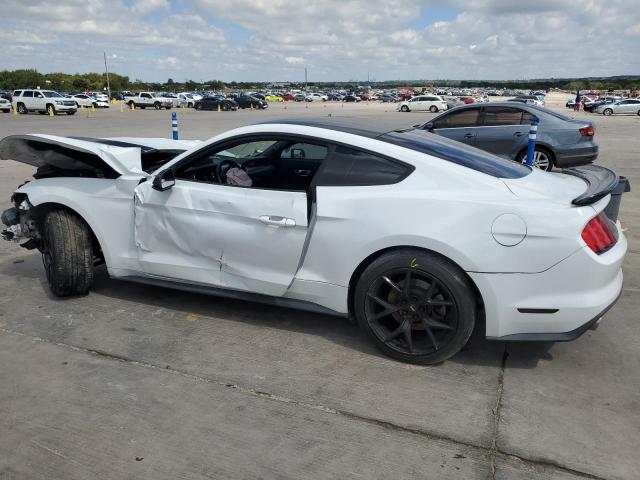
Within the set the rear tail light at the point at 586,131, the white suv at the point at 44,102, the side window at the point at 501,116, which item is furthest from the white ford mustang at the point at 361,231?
the white suv at the point at 44,102

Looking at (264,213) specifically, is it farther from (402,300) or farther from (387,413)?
(387,413)

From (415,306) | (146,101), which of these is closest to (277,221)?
(415,306)

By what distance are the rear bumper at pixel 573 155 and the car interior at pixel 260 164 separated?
730 cm

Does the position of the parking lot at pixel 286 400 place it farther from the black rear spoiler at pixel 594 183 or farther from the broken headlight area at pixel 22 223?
the black rear spoiler at pixel 594 183

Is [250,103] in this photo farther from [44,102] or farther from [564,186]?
[564,186]

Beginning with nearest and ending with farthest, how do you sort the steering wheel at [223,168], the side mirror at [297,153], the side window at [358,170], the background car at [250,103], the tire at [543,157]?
1. the side window at [358,170]
2. the steering wheel at [223,168]
3. the side mirror at [297,153]
4. the tire at [543,157]
5. the background car at [250,103]

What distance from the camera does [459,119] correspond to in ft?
35.8

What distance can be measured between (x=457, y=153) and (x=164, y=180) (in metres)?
2.05

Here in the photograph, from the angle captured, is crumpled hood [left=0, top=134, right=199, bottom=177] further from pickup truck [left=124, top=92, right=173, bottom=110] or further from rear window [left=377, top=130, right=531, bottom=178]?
pickup truck [left=124, top=92, right=173, bottom=110]

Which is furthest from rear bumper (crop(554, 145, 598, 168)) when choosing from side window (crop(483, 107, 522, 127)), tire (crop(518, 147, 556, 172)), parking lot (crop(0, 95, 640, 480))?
parking lot (crop(0, 95, 640, 480))

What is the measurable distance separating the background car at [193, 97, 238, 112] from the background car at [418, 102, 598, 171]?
41.4m

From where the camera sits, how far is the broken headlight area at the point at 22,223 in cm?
450

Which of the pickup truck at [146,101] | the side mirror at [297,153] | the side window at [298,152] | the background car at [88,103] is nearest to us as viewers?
the side window at [298,152]

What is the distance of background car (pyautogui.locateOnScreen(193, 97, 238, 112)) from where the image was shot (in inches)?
1960
